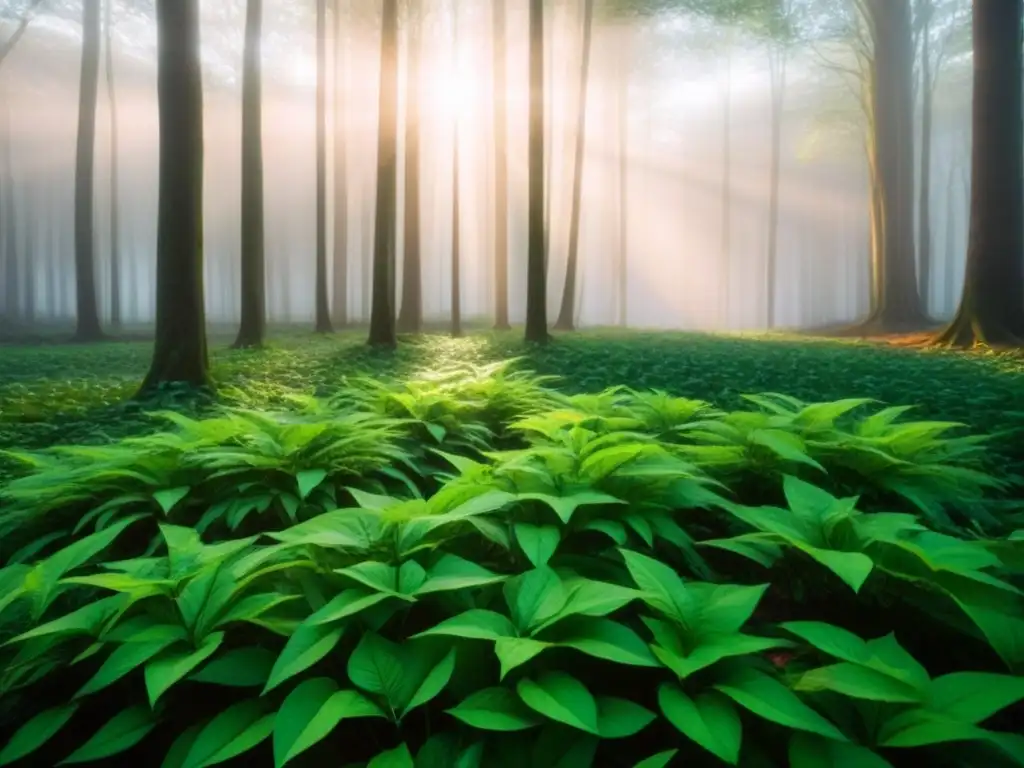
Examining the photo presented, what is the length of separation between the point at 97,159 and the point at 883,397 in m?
70.3

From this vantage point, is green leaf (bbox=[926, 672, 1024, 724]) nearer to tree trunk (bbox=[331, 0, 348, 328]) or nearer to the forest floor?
the forest floor

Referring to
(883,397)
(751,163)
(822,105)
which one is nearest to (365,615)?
(883,397)

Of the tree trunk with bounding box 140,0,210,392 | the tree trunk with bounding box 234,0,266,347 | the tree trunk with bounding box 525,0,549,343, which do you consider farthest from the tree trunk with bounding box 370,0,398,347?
the tree trunk with bounding box 140,0,210,392

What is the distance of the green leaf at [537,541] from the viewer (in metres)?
2.32

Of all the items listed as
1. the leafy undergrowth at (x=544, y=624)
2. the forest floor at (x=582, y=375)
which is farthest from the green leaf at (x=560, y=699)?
the forest floor at (x=582, y=375)

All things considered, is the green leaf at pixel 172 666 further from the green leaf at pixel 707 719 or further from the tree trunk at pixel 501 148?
the tree trunk at pixel 501 148

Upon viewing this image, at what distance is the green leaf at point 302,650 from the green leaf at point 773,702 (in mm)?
1056

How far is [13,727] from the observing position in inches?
87.7

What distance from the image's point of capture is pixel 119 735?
1.95 m

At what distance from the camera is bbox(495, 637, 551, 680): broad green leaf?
5.49 feet

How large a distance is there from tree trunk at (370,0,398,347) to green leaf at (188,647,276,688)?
435 inches

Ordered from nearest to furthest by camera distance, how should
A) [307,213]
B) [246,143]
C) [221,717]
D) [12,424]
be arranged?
[221,717]
[12,424]
[246,143]
[307,213]

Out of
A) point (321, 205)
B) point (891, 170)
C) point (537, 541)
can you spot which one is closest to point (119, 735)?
point (537, 541)

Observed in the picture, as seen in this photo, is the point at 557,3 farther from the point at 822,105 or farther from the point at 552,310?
the point at 552,310
